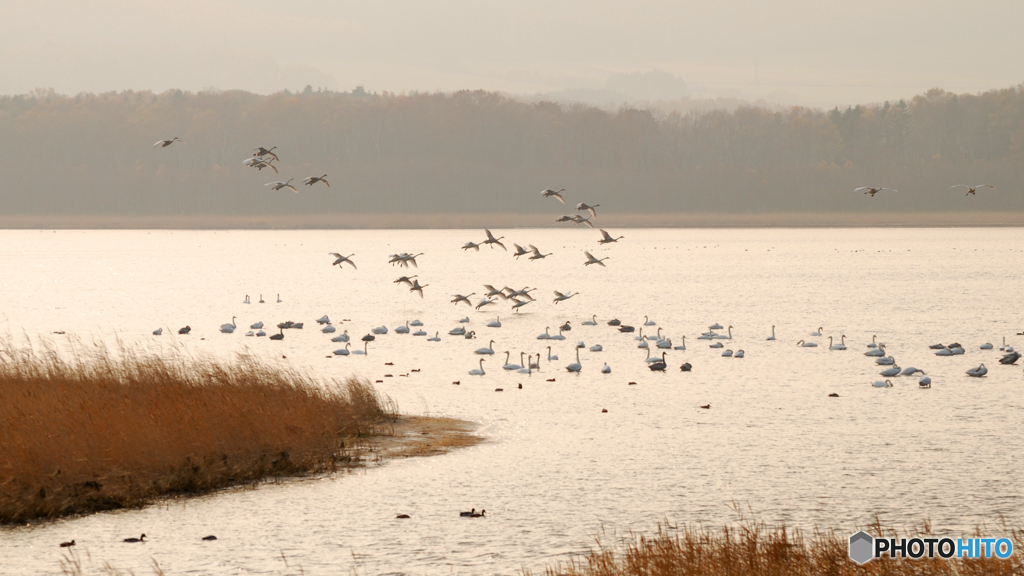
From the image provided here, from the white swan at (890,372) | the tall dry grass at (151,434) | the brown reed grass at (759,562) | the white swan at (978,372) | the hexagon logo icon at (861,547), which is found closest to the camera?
the brown reed grass at (759,562)

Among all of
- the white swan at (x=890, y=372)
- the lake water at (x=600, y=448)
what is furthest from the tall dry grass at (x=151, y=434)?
the white swan at (x=890, y=372)

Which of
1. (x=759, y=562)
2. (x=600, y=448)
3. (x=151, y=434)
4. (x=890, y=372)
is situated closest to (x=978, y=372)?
(x=890, y=372)

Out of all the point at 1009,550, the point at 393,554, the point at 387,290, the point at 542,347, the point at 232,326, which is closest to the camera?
the point at 1009,550

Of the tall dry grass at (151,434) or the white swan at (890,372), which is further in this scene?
the white swan at (890,372)

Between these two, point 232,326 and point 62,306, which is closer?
point 232,326

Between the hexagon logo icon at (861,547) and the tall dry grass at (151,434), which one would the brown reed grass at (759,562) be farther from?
the tall dry grass at (151,434)

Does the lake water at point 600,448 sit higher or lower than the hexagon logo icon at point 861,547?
lower

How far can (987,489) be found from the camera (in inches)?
841

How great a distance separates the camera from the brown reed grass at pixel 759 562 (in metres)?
14.8

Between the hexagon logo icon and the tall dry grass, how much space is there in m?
11.2

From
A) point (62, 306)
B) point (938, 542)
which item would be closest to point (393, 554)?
point (938, 542)

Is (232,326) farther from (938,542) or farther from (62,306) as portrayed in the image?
(938,542)

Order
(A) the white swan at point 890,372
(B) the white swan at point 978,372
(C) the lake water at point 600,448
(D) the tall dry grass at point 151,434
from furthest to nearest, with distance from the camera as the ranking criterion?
(A) the white swan at point 890,372
(B) the white swan at point 978,372
(D) the tall dry grass at point 151,434
(C) the lake water at point 600,448

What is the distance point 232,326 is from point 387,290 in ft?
148
